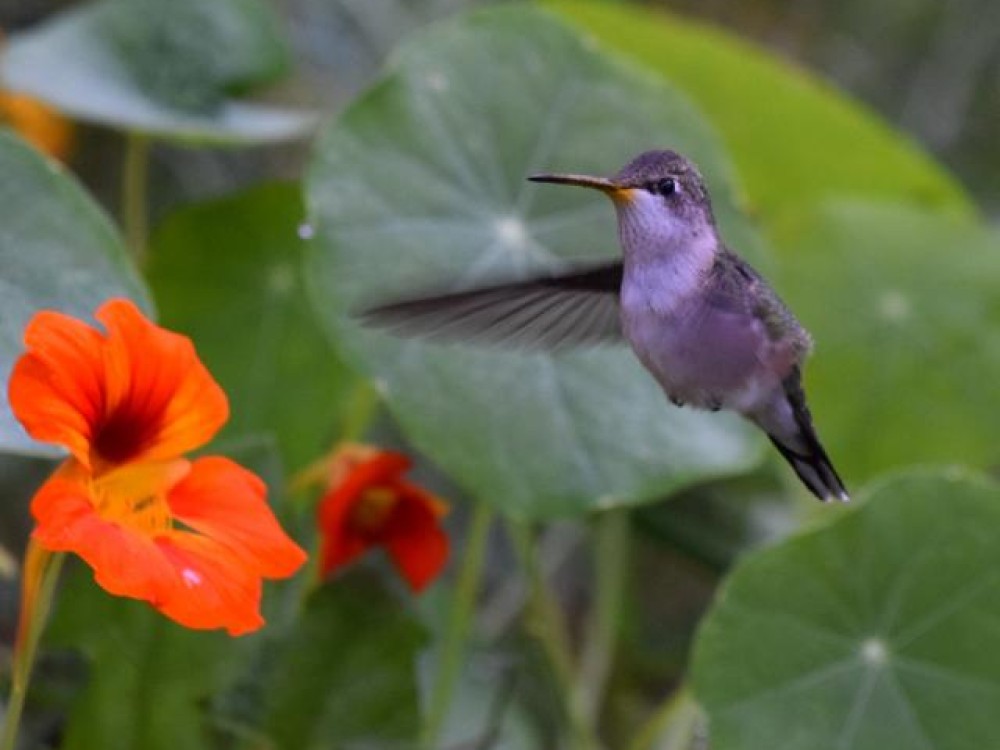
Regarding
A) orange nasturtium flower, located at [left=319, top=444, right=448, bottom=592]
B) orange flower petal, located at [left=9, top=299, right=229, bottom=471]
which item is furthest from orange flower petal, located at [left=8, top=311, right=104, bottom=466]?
orange nasturtium flower, located at [left=319, top=444, right=448, bottom=592]

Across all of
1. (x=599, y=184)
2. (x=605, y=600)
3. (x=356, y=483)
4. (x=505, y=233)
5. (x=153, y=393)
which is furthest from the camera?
(x=605, y=600)

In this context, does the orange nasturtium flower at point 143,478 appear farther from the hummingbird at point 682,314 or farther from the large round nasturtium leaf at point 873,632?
the large round nasturtium leaf at point 873,632

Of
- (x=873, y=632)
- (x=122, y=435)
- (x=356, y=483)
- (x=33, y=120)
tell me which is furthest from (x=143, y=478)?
(x=33, y=120)

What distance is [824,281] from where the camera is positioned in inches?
62.4

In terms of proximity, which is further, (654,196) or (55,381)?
(55,381)

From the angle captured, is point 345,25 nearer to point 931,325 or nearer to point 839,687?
point 931,325

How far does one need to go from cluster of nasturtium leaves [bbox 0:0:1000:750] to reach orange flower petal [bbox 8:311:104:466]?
7cm

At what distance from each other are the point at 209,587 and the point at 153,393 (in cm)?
12

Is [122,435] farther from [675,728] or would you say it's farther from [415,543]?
[675,728]

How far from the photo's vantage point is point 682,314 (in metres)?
0.69

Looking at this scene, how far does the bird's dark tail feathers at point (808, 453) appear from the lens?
772mm

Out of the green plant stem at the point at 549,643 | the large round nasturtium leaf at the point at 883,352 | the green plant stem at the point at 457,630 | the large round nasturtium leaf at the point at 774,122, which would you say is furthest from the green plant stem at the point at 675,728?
the large round nasturtium leaf at the point at 774,122

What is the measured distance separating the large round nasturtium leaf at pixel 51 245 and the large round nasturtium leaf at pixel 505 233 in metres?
0.21

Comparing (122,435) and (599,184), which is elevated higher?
(599,184)
